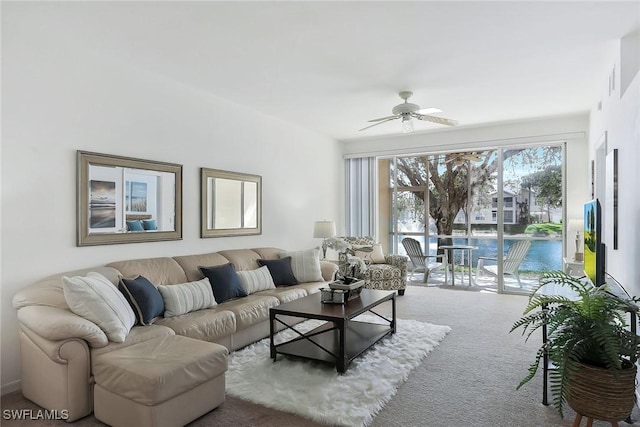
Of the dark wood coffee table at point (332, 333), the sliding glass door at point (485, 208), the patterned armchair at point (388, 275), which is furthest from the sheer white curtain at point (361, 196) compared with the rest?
the dark wood coffee table at point (332, 333)

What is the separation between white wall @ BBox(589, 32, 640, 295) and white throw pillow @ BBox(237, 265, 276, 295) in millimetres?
3311

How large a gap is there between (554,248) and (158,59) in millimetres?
6086

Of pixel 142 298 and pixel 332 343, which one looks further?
pixel 332 343

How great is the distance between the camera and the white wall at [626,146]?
2.65m

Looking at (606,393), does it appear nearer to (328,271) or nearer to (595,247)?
(595,247)

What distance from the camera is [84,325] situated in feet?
7.97

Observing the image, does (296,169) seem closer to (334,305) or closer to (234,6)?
(334,305)

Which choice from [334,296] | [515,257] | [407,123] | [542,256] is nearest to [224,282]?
[334,296]

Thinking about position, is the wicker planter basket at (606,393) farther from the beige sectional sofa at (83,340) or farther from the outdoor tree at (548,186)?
the outdoor tree at (548,186)

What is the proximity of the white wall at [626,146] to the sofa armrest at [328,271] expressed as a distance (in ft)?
9.84

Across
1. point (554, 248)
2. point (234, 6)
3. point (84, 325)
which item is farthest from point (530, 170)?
point (84, 325)

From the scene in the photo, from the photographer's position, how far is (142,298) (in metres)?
3.09

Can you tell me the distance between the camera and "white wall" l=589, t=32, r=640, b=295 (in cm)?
265

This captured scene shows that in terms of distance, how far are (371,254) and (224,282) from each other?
3069 mm
